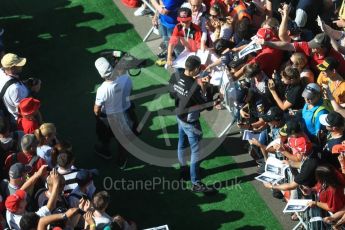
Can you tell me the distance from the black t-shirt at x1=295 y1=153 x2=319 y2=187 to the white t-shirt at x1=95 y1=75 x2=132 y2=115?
2.80m

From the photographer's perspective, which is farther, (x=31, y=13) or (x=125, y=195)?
Answer: (x=31, y=13)

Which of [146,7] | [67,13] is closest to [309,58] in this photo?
[146,7]

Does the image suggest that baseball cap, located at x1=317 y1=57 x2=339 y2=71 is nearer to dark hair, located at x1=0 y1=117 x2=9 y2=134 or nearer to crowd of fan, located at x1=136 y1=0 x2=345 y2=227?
crowd of fan, located at x1=136 y1=0 x2=345 y2=227

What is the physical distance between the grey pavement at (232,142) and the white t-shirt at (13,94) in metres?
3.01

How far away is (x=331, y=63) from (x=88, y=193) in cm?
364

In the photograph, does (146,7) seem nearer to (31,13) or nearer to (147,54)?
(147,54)

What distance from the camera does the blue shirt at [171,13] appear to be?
434 inches

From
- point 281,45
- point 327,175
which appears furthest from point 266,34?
point 327,175

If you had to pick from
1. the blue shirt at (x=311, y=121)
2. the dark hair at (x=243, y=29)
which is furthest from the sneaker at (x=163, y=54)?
the blue shirt at (x=311, y=121)

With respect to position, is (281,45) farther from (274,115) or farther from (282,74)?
(274,115)

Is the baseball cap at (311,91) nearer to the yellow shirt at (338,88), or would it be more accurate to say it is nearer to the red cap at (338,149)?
the yellow shirt at (338,88)

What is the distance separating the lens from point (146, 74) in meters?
11.5

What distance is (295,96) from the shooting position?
873 centimetres

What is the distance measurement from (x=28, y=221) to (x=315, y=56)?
4.68 m
